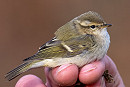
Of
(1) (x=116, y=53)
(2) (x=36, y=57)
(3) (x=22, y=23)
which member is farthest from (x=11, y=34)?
(2) (x=36, y=57)

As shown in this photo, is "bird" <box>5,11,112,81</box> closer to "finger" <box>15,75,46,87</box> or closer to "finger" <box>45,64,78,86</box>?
"finger" <box>45,64,78,86</box>

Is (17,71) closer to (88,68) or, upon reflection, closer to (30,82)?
(30,82)

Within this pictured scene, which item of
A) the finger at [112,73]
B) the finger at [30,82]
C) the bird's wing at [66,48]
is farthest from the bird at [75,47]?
the finger at [112,73]

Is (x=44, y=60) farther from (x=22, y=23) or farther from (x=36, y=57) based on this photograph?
(x=22, y=23)

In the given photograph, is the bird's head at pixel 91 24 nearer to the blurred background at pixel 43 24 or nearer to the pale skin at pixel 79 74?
the pale skin at pixel 79 74

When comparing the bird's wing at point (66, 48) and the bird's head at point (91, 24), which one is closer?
the bird's wing at point (66, 48)

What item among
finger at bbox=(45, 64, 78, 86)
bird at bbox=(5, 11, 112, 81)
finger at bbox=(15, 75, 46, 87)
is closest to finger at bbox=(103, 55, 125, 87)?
bird at bbox=(5, 11, 112, 81)
